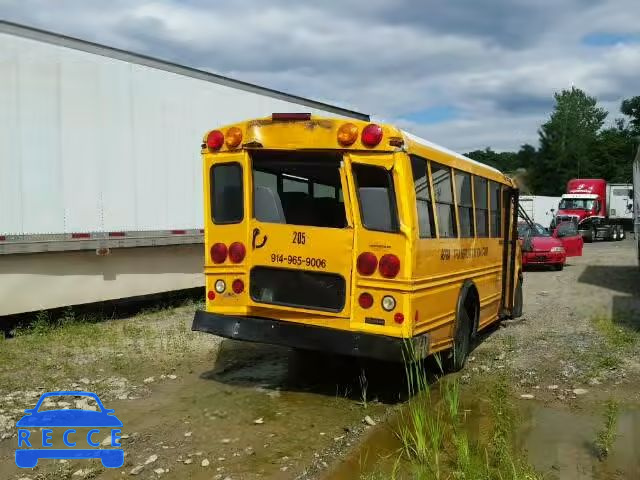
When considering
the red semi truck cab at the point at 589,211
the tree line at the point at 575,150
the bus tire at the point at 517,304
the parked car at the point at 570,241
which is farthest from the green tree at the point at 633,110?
the bus tire at the point at 517,304

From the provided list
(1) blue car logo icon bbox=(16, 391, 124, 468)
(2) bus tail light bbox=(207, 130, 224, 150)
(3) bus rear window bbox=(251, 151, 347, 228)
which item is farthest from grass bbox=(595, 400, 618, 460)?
(2) bus tail light bbox=(207, 130, 224, 150)

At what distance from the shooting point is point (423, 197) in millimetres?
5910

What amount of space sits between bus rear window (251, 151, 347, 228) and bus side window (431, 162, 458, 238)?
0.97 m

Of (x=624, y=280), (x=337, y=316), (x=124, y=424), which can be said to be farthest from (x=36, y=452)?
(x=624, y=280)

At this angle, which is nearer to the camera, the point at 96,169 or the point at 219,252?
the point at 219,252

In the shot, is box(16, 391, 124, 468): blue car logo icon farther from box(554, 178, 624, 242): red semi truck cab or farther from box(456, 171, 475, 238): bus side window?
box(554, 178, 624, 242): red semi truck cab

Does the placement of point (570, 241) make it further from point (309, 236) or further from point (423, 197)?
point (309, 236)

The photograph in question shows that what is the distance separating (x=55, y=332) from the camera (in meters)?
8.74

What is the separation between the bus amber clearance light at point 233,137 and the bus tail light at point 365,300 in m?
1.97

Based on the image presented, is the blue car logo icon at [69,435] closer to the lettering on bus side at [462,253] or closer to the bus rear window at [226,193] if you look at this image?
the bus rear window at [226,193]

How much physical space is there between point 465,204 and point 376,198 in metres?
1.80

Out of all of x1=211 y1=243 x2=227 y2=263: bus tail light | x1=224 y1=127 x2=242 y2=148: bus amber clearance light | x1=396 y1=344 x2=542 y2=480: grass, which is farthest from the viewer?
x1=211 y1=243 x2=227 y2=263: bus tail light

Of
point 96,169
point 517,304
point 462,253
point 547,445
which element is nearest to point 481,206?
point 462,253

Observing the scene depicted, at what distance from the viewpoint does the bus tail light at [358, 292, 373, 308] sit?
18.6 feet
